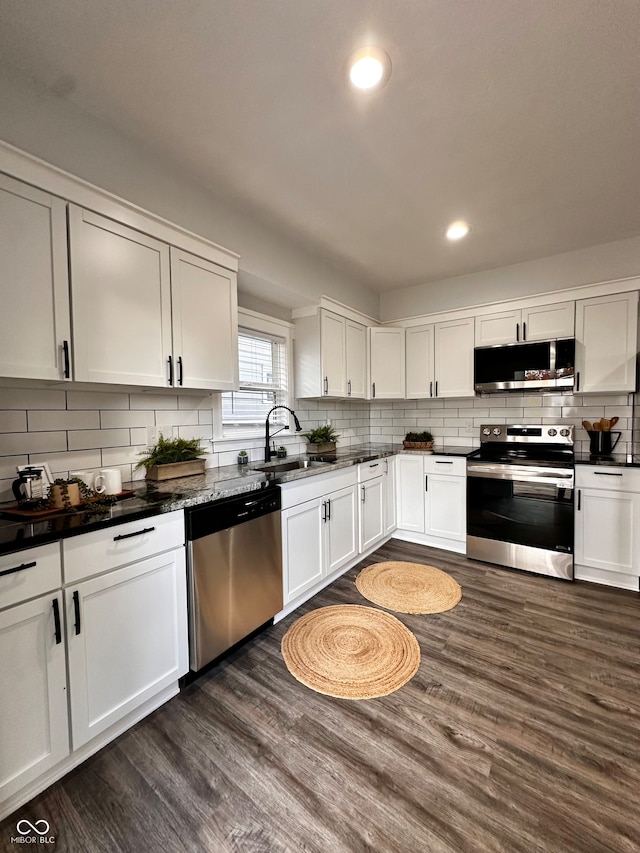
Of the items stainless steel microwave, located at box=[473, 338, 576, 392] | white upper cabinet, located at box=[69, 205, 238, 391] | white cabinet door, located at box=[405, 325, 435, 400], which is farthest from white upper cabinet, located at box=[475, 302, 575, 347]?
white upper cabinet, located at box=[69, 205, 238, 391]

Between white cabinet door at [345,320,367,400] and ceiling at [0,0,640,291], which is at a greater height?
ceiling at [0,0,640,291]

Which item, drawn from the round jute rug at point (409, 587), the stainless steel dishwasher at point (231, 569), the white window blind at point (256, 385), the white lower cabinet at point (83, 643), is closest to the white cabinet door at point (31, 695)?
the white lower cabinet at point (83, 643)

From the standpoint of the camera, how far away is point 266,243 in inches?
104

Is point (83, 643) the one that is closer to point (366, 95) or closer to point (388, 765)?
point (388, 765)

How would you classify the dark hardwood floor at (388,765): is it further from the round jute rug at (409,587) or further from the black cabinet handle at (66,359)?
the black cabinet handle at (66,359)

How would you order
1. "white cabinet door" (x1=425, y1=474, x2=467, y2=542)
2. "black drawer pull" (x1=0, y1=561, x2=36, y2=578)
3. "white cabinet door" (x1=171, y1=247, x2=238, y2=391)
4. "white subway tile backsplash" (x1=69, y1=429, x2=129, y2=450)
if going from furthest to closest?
1. "white cabinet door" (x1=425, y1=474, x2=467, y2=542)
2. "white cabinet door" (x1=171, y1=247, x2=238, y2=391)
3. "white subway tile backsplash" (x1=69, y1=429, x2=129, y2=450)
4. "black drawer pull" (x1=0, y1=561, x2=36, y2=578)

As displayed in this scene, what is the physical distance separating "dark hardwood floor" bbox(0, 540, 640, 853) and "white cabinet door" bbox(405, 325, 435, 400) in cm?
243

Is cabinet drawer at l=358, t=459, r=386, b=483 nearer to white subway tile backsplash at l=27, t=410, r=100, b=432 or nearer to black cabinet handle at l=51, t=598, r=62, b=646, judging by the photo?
white subway tile backsplash at l=27, t=410, r=100, b=432

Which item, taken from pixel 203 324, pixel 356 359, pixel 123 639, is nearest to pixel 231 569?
pixel 123 639

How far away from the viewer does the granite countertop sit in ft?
4.05

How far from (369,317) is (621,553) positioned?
10.0 ft

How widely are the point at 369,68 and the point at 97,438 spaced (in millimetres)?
2134

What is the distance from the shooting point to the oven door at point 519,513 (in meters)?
2.88

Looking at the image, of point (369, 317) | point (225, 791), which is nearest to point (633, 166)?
point (369, 317)
